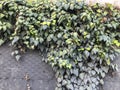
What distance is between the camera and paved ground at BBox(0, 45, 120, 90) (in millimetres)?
4082

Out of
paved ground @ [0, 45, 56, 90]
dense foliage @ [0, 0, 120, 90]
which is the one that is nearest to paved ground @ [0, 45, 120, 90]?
paved ground @ [0, 45, 56, 90]

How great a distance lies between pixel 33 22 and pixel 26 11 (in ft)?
0.65

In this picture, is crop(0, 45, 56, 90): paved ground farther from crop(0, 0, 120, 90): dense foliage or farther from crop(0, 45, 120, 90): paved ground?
crop(0, 0, 120, 90): dense foliage

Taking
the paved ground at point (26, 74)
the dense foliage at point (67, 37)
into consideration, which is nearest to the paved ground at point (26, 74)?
the paved ground at point (26, 74)

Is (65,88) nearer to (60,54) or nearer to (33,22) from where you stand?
(60,54)

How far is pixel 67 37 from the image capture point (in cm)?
400

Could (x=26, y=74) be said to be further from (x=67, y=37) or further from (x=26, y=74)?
(x=67, y=37)

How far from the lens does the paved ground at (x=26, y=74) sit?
408cm

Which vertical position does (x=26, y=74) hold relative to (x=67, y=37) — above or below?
below

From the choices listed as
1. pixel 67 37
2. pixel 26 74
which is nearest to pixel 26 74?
pixel 26 74

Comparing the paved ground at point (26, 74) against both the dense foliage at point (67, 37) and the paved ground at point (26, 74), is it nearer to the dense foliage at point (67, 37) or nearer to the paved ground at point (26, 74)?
the paved ground at point (26, 74)

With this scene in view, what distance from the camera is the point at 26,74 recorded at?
4082 millimetres

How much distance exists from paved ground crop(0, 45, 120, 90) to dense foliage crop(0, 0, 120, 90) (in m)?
0.12

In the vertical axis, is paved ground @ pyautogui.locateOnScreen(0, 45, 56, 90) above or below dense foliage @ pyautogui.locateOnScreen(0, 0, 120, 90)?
below
